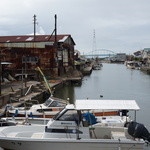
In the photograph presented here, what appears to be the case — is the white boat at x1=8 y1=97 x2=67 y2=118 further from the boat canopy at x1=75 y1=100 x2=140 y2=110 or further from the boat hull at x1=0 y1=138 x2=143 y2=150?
the boat canopy at x1=75 y1=100 x2=140 y2=110

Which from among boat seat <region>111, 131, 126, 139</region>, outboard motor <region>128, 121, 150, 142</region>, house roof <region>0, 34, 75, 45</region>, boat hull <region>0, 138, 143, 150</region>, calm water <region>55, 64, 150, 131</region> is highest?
house roof <region>0, 34, 75, 45</region>

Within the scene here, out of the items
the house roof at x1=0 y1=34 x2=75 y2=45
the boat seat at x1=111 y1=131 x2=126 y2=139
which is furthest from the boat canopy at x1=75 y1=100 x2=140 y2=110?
the house roof at x1=0 y1=34 x2=75 y2=45

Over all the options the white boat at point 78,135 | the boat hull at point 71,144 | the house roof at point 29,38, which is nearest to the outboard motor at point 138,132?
the white boat at point 78,135

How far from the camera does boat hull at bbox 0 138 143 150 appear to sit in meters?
9.41

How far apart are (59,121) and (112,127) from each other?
2.30m

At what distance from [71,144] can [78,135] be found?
47cm

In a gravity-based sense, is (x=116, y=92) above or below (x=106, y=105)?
below

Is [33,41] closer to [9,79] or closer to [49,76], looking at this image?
[49,76]

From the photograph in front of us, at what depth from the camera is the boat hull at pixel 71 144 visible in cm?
941

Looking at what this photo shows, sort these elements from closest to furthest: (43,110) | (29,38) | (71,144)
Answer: (71,144) → (43,110) → (29,38)

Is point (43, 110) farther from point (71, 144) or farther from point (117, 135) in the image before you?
point (117, 135)

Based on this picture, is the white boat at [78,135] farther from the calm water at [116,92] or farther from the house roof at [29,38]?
the house roof at [29,38]

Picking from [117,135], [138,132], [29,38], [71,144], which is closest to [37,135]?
[71,144]

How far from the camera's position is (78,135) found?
989cm
